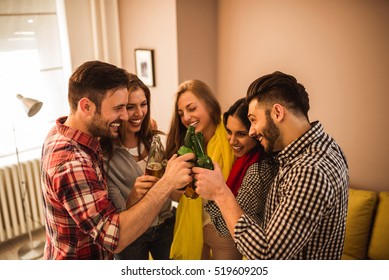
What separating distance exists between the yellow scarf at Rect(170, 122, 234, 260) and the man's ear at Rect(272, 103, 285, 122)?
46cm

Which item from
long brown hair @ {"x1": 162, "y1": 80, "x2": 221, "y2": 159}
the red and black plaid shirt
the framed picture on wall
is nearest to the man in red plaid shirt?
the red and black plaid shirt

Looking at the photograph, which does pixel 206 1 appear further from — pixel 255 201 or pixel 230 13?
pixel 255 201

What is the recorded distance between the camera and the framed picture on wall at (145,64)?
2537mm

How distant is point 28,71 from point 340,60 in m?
2.08

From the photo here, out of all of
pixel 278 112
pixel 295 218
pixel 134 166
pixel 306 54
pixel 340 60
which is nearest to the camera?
pixel 295 218

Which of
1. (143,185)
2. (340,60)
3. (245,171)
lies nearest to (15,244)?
(143,185)

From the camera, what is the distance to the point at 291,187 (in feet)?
2.77

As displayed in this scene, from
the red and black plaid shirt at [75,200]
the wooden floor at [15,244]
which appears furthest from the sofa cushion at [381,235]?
the wooden floor at [15,244]

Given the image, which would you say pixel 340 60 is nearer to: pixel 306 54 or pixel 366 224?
pixel 306 54

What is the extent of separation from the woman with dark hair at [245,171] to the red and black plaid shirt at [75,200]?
37 centimetres

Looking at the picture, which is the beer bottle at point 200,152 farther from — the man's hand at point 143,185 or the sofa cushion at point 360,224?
the sofa cushion at point 360,224

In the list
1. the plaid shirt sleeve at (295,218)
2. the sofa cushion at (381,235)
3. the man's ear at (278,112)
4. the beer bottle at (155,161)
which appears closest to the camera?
the plaid shirt sleeve at (295,218)

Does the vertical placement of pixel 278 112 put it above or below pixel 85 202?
above

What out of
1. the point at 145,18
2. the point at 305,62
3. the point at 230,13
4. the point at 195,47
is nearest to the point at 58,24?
the point at 145,18
